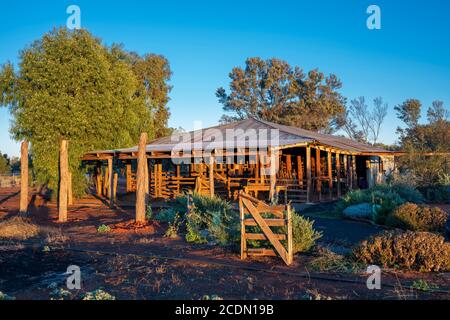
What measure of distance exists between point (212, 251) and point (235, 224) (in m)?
0.77

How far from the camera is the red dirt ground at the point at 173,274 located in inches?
233

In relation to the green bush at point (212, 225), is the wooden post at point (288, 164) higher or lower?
higher

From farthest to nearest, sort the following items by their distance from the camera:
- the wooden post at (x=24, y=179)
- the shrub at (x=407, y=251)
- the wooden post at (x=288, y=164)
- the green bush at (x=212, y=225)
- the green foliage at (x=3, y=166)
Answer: the green foliage at (x=3, y=166), the wooden post at (x=288, y=164), the wooden post at (x=24, y=179), the green bush at (x=212, y=225), the shrub at (x=407, y=251)

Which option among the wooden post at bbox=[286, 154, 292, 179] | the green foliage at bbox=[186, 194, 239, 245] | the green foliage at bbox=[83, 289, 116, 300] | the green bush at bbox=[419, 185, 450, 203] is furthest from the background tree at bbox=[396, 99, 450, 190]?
the green foliage at bbox=[83, 289, 116, 300]

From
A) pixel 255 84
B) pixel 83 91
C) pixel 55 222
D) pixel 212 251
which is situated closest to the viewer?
pixel 212 251

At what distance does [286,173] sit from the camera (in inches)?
965

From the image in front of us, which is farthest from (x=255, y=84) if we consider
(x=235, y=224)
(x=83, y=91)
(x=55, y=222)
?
(x=235, y=224)

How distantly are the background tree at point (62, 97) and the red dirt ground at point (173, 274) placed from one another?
10958 millimetres

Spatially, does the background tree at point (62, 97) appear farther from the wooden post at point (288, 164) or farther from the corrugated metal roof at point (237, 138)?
the wooden post at point (288, 164)

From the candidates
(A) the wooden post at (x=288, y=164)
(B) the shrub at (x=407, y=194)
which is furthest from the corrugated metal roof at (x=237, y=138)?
(B) the shrub at (x=407, y=194)

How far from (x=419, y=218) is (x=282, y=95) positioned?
121ft

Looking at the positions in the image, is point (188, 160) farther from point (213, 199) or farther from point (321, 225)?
point (321, 225)

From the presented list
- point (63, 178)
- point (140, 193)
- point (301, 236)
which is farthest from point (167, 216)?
point (301, 236)
